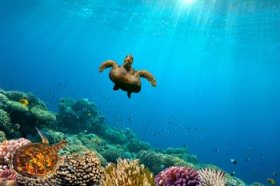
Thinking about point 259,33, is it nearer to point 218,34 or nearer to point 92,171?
point 218,34

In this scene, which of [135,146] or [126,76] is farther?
[135,146]

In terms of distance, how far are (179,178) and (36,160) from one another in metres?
2.56

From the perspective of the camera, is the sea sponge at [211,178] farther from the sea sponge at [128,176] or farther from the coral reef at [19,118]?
the coral reef at [19,118]

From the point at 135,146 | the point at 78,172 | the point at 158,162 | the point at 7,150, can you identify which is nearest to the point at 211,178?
the point at 78,172

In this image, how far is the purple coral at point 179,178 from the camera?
625 centimetres

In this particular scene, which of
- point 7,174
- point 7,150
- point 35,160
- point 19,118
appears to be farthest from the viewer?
point 19,118

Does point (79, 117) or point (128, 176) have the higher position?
point (79, 117)

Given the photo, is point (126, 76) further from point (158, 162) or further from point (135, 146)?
point (135, 146)

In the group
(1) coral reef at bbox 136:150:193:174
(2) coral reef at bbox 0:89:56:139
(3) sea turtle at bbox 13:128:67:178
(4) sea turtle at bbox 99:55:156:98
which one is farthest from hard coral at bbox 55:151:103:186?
(1) coral reef at bbox 136:150:193:174

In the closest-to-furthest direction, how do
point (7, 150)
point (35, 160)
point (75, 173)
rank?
point (35, 160) → point (75, 173) → point (7, 150)

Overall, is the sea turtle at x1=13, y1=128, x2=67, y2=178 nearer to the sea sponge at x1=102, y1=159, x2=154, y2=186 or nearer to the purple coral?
the sea sponge at x1=102, y1=159, x2=154, y2=186

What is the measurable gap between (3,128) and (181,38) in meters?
48.8

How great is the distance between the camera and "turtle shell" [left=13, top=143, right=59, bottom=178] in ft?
18.0

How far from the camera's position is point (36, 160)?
5523 millimetres
